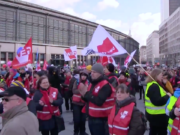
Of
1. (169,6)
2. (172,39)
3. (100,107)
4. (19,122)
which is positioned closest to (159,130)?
(100,107)

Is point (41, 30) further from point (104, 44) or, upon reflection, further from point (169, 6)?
point (169, 6)

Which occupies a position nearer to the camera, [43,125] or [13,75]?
[43,125]

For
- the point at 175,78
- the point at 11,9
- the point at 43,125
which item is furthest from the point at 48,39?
the point at 43,125

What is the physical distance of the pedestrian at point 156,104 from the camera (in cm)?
444

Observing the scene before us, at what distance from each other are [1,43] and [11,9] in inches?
242

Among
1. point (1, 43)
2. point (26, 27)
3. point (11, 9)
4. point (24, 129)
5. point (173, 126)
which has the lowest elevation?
point (173, 126)

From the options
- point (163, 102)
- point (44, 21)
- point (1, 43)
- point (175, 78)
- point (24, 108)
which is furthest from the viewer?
point (44, 21)

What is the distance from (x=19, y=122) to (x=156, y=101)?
2879mm

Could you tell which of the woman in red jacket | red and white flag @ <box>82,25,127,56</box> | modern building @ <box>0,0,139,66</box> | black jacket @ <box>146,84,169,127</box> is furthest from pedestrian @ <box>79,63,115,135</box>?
modern building @ <box>0,0,139,66</box>

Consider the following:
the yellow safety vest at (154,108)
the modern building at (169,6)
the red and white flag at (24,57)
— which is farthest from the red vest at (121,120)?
the modern building at (169,6)

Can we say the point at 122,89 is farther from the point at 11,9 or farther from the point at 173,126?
the point at 11,9

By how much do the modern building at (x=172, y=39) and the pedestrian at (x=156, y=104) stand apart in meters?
80.4

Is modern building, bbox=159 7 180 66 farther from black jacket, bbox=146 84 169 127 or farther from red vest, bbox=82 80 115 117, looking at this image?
red vest, bbox=82 80 115 117

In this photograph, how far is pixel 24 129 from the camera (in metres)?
2.45
